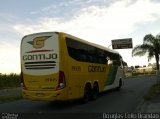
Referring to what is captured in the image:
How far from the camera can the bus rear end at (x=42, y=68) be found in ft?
62.7

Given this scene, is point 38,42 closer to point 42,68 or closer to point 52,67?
point 42,68

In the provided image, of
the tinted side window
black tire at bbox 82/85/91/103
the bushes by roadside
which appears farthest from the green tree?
black tire at bbox 82/85/91/103

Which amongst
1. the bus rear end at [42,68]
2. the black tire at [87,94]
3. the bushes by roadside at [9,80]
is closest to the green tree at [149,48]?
the bushes by roadside at [9,80]

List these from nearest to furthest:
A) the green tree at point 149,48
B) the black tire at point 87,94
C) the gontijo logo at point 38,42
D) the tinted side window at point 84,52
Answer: the gontijo logo at point 38,42, the tinted side window at point 84,52, the black tire at point 87,94, the green tree at point 149,48

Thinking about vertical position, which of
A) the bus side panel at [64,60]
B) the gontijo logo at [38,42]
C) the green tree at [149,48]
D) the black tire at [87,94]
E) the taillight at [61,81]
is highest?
the green tree at [149,48]

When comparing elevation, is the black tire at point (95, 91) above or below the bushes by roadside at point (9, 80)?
below

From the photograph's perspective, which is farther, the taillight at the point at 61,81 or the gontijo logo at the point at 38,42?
the gontijo logo at the point at 38,42

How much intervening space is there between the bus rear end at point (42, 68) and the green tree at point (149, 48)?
57.1 metres

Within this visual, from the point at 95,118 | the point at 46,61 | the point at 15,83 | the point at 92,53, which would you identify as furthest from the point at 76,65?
the point at 15,83

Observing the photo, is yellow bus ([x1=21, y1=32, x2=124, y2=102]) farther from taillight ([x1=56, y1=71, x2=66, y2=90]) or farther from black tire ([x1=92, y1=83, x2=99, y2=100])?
black tire ([x1=92, y1=83, x2=99, y2=100])

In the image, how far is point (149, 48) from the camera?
75375 millimetres

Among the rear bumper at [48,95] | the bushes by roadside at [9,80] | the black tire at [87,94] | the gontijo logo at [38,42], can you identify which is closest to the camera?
the rear bumper at [48,95]

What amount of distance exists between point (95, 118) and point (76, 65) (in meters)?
5.43

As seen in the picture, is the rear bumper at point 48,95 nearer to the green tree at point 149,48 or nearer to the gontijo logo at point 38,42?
the gontijo logo at point 38,42
